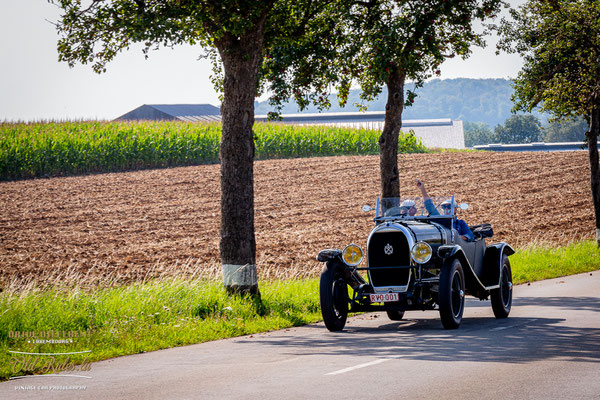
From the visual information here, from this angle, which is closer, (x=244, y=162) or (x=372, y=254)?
(x=372, y=254)

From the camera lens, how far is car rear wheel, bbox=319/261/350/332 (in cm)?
1152

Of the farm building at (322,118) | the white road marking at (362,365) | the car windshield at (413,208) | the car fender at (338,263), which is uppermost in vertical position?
the farm building at (322,118)

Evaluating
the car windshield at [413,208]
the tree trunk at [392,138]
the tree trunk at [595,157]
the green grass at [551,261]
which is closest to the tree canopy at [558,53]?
the tree trunk at [595,157]

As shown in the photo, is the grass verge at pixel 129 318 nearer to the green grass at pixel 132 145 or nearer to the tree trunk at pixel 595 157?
the tree trunk at pixel 595 157

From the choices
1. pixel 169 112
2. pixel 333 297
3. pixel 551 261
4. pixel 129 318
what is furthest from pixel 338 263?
pixel 169 112

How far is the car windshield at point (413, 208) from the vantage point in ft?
43.3

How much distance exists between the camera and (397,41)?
15555 millimetres

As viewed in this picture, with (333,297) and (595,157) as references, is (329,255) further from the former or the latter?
(595,157)

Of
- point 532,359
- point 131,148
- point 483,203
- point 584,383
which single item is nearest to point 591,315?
point 532,359

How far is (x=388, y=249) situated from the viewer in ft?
39.4

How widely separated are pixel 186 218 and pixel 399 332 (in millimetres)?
17599

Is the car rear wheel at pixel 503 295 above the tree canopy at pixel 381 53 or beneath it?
beneath

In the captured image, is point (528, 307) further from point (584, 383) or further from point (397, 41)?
point (584, 383)

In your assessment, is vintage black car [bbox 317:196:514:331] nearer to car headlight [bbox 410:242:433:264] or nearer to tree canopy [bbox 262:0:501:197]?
car headlight [bbox 410:242:433:264]
